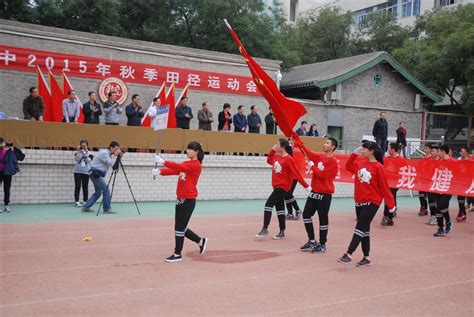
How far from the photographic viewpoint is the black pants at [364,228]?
7457mm

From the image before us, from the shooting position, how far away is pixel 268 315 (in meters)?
5.18

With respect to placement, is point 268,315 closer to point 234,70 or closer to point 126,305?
point 126,305

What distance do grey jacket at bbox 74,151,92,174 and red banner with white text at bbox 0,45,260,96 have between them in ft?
17.1

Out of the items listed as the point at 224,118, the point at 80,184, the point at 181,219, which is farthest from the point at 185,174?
the point at 224,118

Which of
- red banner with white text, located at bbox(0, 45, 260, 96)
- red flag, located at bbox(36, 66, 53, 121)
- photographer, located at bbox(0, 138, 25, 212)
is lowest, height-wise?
photographer, located at bbox(0, 138, 25, 212)

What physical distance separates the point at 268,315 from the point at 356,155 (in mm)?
3806

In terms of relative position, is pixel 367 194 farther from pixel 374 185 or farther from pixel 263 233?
pixel 263 233

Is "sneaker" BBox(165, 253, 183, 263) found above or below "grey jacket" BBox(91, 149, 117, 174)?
below

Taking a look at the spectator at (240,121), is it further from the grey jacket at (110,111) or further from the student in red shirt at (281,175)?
the student in red shirt at (281,175)

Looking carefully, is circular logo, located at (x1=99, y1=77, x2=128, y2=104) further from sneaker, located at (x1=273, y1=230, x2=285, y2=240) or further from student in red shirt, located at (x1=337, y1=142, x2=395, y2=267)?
student in red shirt, located at (x1=337, y1=142, x2=395, y2=267)

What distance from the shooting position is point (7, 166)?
37.6 feet

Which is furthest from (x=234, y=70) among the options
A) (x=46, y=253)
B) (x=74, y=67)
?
(x=46, y=253)

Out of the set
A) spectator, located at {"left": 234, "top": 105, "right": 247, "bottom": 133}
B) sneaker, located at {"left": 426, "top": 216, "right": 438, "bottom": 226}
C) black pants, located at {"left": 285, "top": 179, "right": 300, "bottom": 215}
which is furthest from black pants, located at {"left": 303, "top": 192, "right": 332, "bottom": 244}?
spectator, located at {"left": 234, "top": 105, "right": 247, "bottom": 133}

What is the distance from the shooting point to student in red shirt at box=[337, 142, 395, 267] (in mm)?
7480
